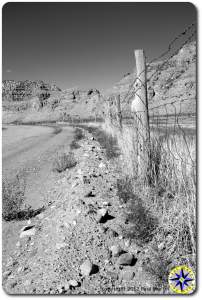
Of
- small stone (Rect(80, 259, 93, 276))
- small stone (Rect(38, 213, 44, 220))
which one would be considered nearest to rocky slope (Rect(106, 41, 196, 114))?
small stone (Rect(80, 259, 93, 276))

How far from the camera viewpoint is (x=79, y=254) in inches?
105

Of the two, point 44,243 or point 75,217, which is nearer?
point 44,243

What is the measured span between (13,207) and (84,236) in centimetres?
162

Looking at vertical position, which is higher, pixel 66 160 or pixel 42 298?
pixel 66 160

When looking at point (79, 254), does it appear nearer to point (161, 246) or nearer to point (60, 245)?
point (60, 245)

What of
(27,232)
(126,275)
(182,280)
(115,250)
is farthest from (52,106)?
(182,280)

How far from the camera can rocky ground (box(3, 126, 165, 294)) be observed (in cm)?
226

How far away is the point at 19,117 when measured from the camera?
123500 mm

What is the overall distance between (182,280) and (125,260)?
58 cm

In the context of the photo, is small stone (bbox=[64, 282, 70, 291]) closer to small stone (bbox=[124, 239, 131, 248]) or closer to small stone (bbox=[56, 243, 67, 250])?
small stone (bbox=[56, 243, 67, 250])

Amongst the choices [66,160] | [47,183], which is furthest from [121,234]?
[66,160]

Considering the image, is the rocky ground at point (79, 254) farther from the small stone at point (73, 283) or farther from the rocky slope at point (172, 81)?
the rocky slope at point (172, 81)

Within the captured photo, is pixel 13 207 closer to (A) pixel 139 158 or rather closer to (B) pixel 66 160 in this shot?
(A) pixel 139 158

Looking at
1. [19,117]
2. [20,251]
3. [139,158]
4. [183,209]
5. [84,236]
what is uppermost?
[19,117]
